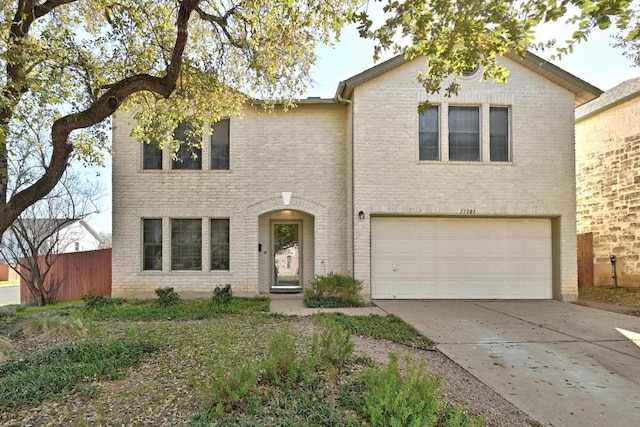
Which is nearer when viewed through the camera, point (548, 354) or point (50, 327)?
point (548, 354)

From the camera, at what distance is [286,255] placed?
11992 millimetres

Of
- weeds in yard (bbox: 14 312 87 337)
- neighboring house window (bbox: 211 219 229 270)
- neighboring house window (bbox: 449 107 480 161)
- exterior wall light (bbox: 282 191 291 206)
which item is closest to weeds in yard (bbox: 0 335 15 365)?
weeds in yard (bbox: 14 312 87 337)

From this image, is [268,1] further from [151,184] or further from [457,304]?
[457,304]

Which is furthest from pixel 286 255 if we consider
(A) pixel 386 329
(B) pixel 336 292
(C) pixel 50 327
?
(C) pixel 50 327

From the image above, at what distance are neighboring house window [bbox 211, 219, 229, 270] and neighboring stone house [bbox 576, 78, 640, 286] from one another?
11.6 metres

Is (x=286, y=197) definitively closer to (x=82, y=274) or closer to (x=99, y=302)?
(x=99, y=302)

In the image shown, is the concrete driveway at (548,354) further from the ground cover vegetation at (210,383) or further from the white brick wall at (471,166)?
the white brick wall at (471,166)

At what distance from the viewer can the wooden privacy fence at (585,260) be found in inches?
Answer: 516

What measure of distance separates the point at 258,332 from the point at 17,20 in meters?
6.33

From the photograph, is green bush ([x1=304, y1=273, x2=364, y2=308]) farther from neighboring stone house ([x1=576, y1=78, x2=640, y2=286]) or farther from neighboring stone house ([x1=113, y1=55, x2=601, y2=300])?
neighboring stone house ([x1=576, y1=78, x2=640, y2=286])

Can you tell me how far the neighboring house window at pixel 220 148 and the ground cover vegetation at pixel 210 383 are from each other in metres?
5.96

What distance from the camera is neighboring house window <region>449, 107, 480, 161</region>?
422 inches

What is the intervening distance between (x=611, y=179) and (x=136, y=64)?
44.2 feet

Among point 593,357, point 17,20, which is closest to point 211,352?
point 593,357
